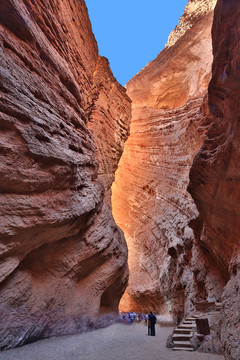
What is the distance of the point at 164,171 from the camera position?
19828 millimetres

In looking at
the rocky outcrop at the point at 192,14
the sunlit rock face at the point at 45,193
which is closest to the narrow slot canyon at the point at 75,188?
the sunlit rock face at the point at 45,193

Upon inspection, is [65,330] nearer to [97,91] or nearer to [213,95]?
[213,95]

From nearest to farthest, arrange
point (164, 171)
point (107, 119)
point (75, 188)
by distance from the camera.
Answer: point (75, 188) < point (107, 119) < point (164, 171)

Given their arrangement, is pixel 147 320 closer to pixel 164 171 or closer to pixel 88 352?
pixel 88 352

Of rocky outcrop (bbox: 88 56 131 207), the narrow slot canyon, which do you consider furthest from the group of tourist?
rocky outcrop (bbox: 88 56 131 207)

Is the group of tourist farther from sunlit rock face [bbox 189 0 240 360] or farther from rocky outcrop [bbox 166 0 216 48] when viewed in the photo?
rocky outcrop [bbox 166 0 216 48]

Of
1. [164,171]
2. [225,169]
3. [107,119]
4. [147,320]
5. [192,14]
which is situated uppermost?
[192,14]

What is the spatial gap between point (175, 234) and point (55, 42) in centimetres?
1318

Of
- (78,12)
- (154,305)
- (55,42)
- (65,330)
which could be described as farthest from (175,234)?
(78,12)

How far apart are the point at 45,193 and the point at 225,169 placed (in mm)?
4901

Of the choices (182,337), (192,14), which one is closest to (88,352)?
(182,337)

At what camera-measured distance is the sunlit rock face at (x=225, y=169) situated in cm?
494

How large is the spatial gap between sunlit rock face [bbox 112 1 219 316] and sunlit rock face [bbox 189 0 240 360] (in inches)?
173

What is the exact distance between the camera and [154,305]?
17.9 meters
